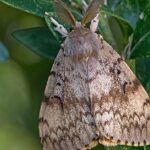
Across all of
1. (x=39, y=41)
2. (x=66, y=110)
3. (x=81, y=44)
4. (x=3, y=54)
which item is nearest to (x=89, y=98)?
(x=66, y=110)

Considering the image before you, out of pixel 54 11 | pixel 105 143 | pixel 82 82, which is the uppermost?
pixel 54 11

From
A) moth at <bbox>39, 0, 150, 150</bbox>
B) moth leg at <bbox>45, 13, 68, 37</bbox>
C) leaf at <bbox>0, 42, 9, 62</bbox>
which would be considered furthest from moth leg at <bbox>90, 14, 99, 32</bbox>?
leaf at <bbox>0, 42, 9, 62</bbox>

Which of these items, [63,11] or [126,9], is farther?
[126,9]

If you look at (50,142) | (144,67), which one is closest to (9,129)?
(50,142)

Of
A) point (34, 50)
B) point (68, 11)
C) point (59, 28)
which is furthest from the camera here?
point (34, 50)

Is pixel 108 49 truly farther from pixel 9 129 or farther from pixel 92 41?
pixel 9 129

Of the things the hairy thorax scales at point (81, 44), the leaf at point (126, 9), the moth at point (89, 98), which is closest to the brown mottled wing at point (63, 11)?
the moth at point (89, 98)

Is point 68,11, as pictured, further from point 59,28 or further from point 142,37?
point 142,37

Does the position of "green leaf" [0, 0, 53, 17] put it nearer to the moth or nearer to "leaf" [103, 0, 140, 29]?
the moth
